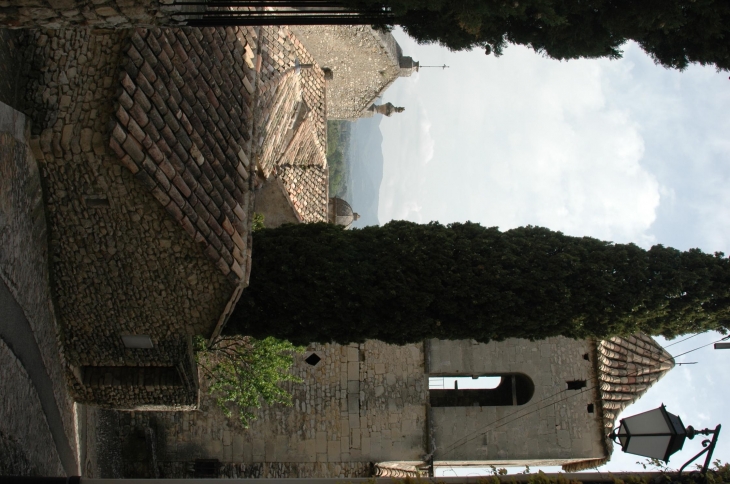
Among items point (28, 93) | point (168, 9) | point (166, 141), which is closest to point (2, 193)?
point (28, 93)

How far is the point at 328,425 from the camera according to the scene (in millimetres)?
15398

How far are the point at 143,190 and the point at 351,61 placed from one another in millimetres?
12580

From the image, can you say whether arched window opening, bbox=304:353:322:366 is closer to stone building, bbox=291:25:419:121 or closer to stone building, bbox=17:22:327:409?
stone building, bbox=17:22:327:409

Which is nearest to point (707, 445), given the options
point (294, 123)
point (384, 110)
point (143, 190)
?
point (143, 190)

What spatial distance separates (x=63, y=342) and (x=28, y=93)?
4.46 meters

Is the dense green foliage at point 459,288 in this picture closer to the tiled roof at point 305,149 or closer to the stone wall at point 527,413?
the stone wall at point 527,413

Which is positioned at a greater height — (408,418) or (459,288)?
(459,288)

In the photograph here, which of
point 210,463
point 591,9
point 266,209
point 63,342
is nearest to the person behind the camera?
point 591,9

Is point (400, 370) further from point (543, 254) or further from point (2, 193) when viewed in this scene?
point (2, 193)

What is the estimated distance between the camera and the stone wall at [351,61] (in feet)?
58.2

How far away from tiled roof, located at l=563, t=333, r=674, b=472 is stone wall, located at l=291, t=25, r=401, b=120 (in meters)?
10.9

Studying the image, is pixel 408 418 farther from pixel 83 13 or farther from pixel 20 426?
pixel 83 13

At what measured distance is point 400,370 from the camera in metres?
15.6

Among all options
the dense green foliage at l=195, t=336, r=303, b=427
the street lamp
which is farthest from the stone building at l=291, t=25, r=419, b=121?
the street lamp
